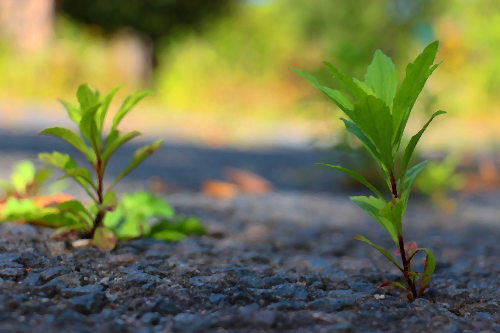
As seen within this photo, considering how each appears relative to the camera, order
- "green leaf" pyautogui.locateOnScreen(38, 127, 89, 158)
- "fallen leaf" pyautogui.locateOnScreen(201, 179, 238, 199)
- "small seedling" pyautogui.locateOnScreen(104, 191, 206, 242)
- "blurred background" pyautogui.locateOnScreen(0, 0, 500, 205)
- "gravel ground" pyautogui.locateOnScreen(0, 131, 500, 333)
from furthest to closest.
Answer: "blurred background" pyautogui.locateOnScreen(0, 0, 500, 205) → "fallen leaf" pyautogui.locateOnScreen(201, 179, 238, 199) → "small seedling" pyautogui.locateOnScreen(104, 191, 206, 242) → "green leaf" pyautogui.locateOnScreen(38, 127, 89, 158) → "gravel ground" pyautogui.locateOnScreen(0, 131, 500, 333)

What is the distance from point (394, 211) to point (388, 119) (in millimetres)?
208

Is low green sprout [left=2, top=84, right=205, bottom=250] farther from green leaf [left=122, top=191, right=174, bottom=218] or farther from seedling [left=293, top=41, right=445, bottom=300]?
seedling [left=293, top=41, right=445, bottom=300]

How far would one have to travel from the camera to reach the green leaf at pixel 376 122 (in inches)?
38.3

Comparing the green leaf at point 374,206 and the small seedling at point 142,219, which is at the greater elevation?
the green leaf at point 374,206

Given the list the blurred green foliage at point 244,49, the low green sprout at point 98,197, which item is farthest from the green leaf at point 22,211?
the blurred green foliage at point 244,49

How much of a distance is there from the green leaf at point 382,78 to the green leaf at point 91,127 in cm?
72

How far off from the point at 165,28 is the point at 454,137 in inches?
442

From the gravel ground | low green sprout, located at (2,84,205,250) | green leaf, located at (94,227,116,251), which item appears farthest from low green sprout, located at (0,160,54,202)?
green leaf, located at (94,227,116,251)

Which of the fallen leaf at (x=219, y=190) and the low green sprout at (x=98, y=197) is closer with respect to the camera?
the low green sprout at (x=98, y=197)

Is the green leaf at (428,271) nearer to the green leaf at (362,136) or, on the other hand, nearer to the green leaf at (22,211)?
the green leaf at (362,136)

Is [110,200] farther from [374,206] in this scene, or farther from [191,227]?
[374,206]

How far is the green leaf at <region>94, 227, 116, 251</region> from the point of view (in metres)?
1.31

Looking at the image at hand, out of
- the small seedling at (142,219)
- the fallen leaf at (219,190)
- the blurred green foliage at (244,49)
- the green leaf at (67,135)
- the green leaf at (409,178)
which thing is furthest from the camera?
the blurred green foliage at (244,49)

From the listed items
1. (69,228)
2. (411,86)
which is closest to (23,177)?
(69,228)
